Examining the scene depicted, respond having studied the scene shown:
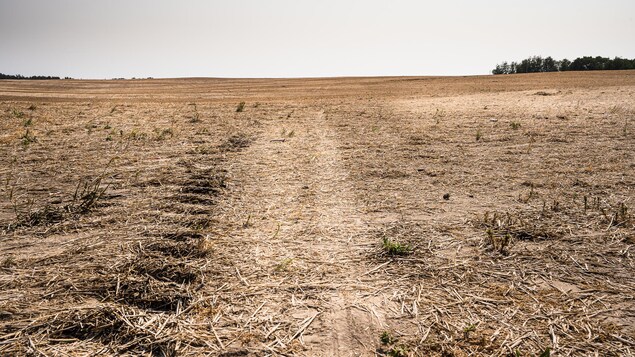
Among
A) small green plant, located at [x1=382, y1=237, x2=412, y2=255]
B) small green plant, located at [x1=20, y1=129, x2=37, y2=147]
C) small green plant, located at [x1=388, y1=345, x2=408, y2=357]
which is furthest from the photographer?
small green plant, located at [x1=20, y1=129, x2=37, y2=147]

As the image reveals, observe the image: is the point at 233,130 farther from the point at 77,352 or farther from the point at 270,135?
the point at 77,352

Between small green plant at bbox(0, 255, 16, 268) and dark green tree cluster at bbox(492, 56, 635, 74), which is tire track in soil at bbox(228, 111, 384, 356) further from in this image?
dark green tree cluster at bbox(492, 56, 635, 74)

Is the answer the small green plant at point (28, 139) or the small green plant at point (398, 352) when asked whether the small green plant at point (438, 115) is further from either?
the small green plant at point (28, 139)

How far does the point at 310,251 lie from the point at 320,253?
0.12 metres

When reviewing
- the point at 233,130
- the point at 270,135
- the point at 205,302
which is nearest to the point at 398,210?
the point at 205,302

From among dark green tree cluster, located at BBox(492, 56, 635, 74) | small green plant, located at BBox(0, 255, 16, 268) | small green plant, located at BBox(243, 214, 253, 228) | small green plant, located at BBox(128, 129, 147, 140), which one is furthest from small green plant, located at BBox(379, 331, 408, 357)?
dark green tree cluster, located at BBox(492, 56, 635, 74)

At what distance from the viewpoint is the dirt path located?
2.78 meters

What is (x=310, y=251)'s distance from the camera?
395 centimetres

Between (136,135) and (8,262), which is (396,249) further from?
(136,135)

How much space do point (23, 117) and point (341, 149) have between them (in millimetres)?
13018

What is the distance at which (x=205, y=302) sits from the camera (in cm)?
306

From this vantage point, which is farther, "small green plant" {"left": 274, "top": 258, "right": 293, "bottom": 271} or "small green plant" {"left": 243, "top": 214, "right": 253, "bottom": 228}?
"small green plant" {"left": 243, "top": 214, "right": 253, "bottom": 228}

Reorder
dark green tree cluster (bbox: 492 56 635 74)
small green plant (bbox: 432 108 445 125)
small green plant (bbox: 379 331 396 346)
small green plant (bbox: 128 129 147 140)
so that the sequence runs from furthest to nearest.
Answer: dark green tree cluster (bbox: 492 56 635 74)
small green plant (bbox: 432 108 445 125)
small green plant (bbox: 128 129 147 140)
small green plant (bbox: 379 331 396 346)

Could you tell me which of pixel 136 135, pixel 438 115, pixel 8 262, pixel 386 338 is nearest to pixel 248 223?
pixel 8 262
